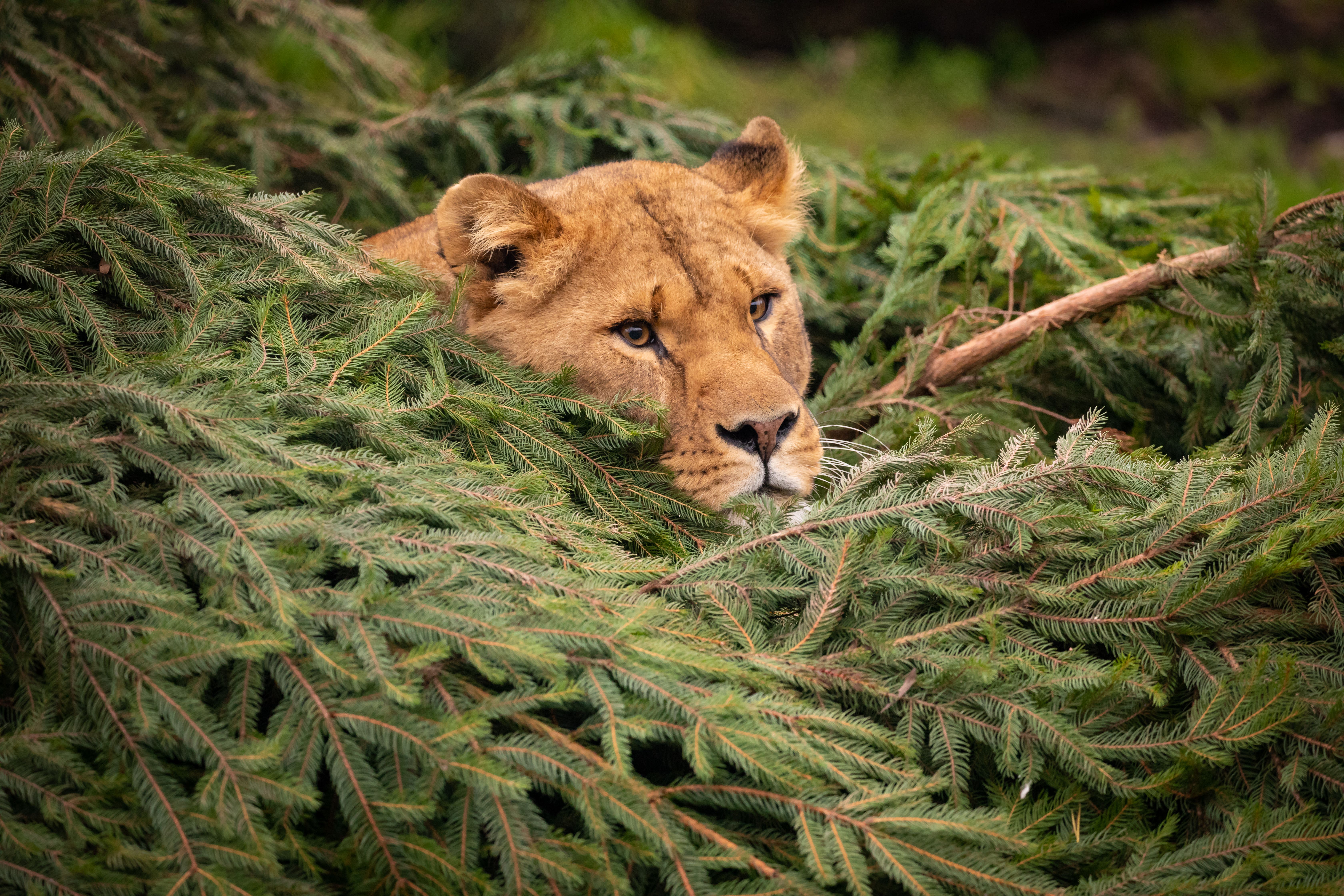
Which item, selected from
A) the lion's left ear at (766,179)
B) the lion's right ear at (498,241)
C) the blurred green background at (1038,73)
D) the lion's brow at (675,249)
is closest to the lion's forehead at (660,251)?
the lion's brow at (675,249)

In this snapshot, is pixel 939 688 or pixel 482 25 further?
pixel 482 25

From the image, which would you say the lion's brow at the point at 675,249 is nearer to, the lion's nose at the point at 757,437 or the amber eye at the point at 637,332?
the amber eye at the point at 637,332

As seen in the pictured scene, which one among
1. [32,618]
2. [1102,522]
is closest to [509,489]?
[32,618]

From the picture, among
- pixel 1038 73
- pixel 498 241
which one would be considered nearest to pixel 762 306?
pixel 498 241

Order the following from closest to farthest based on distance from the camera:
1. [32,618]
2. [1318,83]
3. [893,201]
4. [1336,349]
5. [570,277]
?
1. [32,618]
2. [1336,349]
3. [570,277]
4. [893,201]
5. [1318,83]

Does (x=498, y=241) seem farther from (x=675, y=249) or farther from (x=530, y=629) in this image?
(x=530, y=629)

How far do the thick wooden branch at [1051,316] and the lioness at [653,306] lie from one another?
22.9 inches

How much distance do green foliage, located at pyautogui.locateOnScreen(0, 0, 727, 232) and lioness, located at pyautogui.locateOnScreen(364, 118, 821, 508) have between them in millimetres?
1345

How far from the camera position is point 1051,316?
420 cm

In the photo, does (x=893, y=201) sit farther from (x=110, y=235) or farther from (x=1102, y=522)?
(x=110, y=235)

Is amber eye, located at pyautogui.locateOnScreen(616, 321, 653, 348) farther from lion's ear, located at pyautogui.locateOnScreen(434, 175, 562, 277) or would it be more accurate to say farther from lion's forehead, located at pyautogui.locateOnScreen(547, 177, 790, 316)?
lion's ear, located at pyautogui.locateOnScreen(434, 175, 562, 277)

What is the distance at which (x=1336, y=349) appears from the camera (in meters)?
3.56

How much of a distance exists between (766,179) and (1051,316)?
1.40m

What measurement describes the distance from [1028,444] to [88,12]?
4.97 meters
